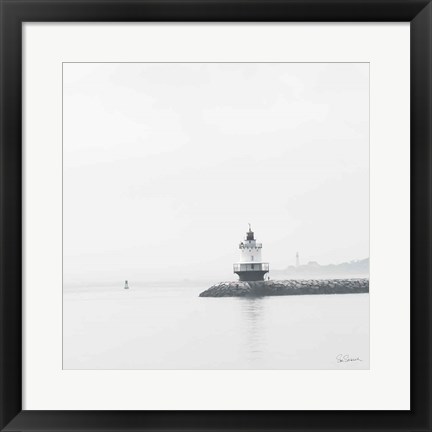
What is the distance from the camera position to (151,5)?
127 cm

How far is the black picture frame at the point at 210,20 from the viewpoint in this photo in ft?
4.09

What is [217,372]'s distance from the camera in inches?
49.2

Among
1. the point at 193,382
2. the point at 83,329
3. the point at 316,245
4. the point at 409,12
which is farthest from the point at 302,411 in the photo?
the point at 409,12

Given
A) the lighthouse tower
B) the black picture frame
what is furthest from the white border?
the lighthouse tower

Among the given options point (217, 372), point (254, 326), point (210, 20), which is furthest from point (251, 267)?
point (210, 20)

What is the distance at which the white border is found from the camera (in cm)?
125

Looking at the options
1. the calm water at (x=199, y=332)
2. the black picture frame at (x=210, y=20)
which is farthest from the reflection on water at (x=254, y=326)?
the black picture frame at (x=210, y=20)

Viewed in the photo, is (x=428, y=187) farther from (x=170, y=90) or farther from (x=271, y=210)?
(x=170, y=90)

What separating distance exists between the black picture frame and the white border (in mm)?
16

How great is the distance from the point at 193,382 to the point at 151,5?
77 centimetres
